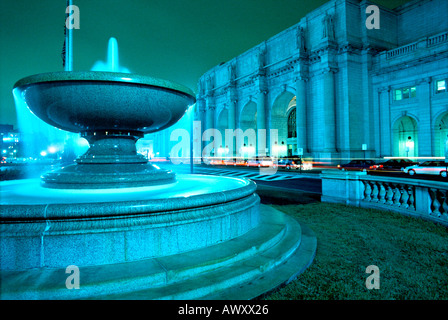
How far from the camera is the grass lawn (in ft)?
10.2

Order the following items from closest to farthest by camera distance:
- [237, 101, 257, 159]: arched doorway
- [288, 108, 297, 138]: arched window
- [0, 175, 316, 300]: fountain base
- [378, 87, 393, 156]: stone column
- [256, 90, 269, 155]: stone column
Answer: [0, 175, 316, 300]: fountain base → [378, 87, 393, 156]: stone column → [256, 90, 269, 155]: stone column → [288, 108, 297, 138]: arched window → [237, 101, 257, 159]: arched doorway

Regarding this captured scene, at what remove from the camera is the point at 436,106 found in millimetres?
27859

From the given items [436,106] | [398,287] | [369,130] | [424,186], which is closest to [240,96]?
[369,130]

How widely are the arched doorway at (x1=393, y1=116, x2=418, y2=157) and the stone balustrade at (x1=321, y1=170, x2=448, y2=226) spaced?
2883cm

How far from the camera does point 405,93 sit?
31047 millimetres

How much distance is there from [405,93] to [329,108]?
27.2 feet

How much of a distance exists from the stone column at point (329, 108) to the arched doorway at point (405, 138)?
23.3ft

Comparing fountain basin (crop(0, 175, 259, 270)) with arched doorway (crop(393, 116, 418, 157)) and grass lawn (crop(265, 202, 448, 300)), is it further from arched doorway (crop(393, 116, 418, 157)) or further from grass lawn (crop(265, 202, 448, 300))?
arched doorway (crop(393, 116, 418, 157))

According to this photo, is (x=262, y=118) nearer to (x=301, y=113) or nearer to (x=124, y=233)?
A: (x=301, y=113)

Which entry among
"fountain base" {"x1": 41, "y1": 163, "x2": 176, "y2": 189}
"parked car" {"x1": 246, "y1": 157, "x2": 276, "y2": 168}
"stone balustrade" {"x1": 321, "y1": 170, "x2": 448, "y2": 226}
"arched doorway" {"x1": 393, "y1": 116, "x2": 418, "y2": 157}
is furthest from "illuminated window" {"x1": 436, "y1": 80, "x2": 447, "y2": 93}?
"fountain base" {"x1": 41, "y1": 163, "x2": 176, "y2": 189}

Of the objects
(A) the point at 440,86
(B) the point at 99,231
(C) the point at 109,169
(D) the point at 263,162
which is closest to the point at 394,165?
(A) the point at 440,86

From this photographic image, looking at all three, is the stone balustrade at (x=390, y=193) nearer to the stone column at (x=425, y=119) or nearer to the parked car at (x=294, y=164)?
the parked car at (x=294, y=164)

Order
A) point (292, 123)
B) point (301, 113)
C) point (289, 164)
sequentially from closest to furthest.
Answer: point (289, 164) → point (301, 113) → point (292, 123)
